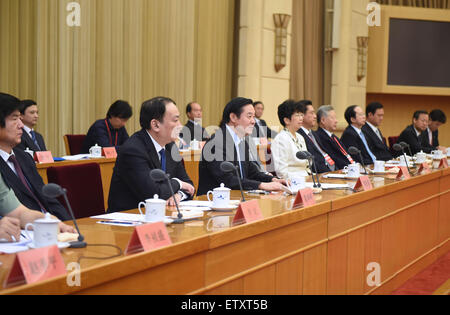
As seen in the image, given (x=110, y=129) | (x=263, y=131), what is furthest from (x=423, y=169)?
(x=263, y=131)

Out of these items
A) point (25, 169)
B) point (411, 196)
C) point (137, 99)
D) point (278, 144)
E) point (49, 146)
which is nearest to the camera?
point (25, 169)

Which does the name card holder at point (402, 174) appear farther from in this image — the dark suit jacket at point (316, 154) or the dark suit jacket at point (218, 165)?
the dark suit jacket at point (218, 165)

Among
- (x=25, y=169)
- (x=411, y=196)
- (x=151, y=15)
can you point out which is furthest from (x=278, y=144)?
(x=151, y=15)

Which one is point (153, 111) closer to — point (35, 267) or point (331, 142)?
point (35, 267)

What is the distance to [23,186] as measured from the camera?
8.71 feet

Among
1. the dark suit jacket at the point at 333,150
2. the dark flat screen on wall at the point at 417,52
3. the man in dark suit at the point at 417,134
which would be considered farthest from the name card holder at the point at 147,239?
the dark flat screen on wall at the point at 417,52

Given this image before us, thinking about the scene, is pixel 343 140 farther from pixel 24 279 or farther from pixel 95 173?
pixel 24 279

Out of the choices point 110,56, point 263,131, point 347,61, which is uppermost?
point 347,61

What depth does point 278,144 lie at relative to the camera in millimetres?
4895

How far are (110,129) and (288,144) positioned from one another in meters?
2.33

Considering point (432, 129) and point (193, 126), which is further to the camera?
point (432, 129)

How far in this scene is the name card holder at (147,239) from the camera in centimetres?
185
